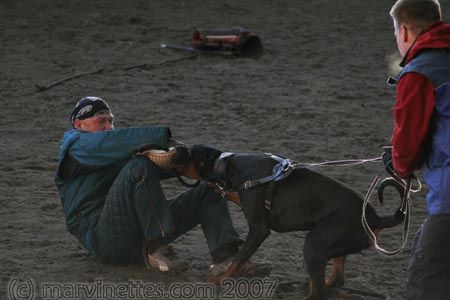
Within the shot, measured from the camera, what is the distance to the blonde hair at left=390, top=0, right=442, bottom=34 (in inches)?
177

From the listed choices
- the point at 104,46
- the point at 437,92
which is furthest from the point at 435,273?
the point at 104,46

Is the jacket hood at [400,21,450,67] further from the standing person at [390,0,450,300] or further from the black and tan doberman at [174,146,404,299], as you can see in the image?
the black and tan doberman at [174,146,404,299]

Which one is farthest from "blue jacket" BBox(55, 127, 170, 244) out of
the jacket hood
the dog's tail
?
the jacket hood

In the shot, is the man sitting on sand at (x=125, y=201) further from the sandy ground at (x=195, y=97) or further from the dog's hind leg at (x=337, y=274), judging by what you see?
the dog's hind leg at (x=337, y=274)

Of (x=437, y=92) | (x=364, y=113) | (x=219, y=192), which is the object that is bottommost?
(x=364, y=113)

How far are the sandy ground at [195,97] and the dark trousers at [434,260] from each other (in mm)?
1204

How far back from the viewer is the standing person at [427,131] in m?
4.29

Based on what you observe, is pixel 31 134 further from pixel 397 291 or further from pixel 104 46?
pixel 397 291

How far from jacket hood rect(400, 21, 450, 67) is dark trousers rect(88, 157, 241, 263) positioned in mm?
1839

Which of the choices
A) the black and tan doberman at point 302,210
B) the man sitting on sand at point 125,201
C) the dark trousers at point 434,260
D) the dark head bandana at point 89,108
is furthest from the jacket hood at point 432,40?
the dark head bandana at point 89,108

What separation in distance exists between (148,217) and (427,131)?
1.98m

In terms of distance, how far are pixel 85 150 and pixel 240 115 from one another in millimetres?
4609

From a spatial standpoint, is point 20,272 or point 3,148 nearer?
point 20,272

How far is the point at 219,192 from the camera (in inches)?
227
